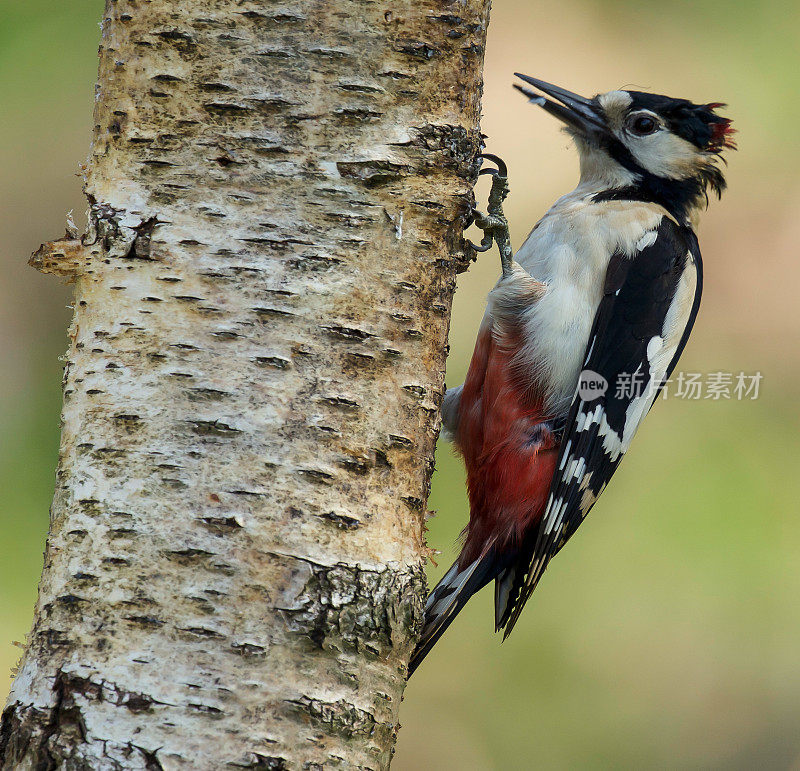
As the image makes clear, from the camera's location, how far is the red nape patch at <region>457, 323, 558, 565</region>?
275 centimetres

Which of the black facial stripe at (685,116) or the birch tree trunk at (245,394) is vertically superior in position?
the black facial stripe at (685,116)

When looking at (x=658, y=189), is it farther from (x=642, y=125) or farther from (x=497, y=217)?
(x=497, y=217)

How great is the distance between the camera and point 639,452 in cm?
388

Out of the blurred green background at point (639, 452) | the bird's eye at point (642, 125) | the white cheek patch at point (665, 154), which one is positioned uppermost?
the bird's eye at point (642, 125)

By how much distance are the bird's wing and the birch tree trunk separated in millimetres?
1072

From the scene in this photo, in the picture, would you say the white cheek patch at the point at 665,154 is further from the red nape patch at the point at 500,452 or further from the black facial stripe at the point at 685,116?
the red nape patch at the point at 500,452

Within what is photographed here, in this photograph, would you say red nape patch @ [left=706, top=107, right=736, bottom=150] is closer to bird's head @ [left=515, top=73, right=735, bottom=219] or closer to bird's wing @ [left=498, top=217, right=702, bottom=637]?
bird's head @ [left=515, top=73, right=735, bottom=219]

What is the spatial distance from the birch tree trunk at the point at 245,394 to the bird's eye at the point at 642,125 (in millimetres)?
1613

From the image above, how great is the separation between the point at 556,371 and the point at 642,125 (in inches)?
39.2

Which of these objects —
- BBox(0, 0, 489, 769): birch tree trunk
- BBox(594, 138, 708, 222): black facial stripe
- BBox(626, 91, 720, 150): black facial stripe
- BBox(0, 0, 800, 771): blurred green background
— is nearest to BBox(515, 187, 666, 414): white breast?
BBox(594, 138, 708, 222): black facial stripe

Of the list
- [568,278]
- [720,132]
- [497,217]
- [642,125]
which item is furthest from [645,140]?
[497,217]

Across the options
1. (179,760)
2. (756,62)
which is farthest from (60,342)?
(756,62)

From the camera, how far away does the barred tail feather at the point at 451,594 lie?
2316 mm

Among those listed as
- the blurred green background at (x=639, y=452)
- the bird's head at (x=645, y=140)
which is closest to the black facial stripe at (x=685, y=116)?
the bird's head at (x=645, y=140)
